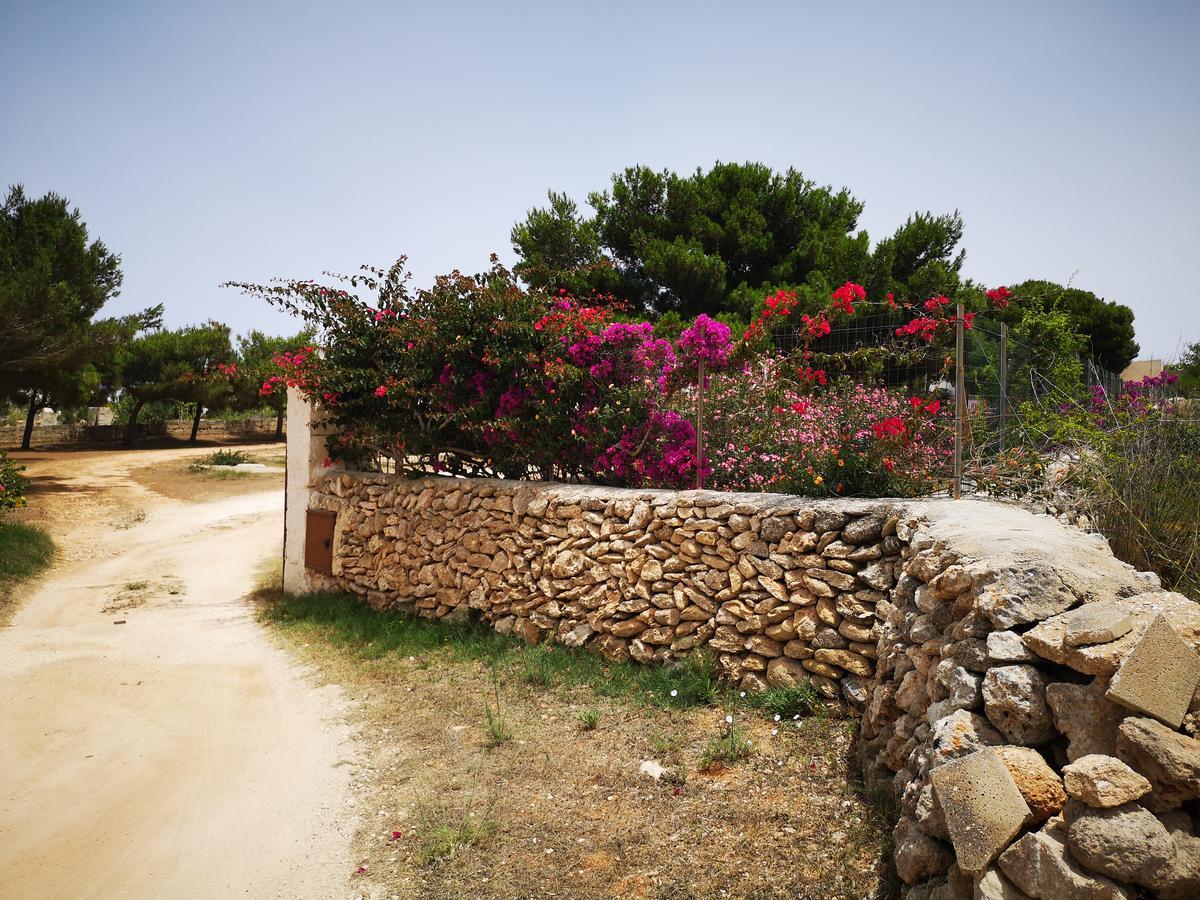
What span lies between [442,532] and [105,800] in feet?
12.2

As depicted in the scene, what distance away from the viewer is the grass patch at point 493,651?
535 cm

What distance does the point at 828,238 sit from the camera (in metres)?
18.2

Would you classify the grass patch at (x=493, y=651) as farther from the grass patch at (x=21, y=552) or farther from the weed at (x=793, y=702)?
the grass patch at (x=21, y=552)

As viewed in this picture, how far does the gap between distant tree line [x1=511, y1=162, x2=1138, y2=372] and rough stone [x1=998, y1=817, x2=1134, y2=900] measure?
14460 millimetres

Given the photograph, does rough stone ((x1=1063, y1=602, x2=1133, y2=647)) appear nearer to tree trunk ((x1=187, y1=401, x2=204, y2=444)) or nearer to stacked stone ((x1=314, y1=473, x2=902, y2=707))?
stacked stone ((x1=314, y1=473, x2=902, y2=707))

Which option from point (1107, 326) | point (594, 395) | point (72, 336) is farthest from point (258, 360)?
point (1107, 326)

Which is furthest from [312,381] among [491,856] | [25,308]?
[25,308]

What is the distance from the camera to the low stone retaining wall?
2452 cm

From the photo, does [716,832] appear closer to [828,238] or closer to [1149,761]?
[1149,761]

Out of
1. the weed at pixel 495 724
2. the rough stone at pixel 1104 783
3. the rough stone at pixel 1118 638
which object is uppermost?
the rough stone at pixel 1118 638

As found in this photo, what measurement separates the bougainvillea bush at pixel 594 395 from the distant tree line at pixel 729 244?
8861 millimetres

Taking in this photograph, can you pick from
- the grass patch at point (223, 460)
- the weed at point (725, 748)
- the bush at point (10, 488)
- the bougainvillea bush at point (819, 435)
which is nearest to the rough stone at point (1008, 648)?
the weed at point (725, 748)

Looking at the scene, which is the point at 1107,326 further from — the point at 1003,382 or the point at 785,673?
the point at 785,673

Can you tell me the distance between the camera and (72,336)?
52.4 feet
